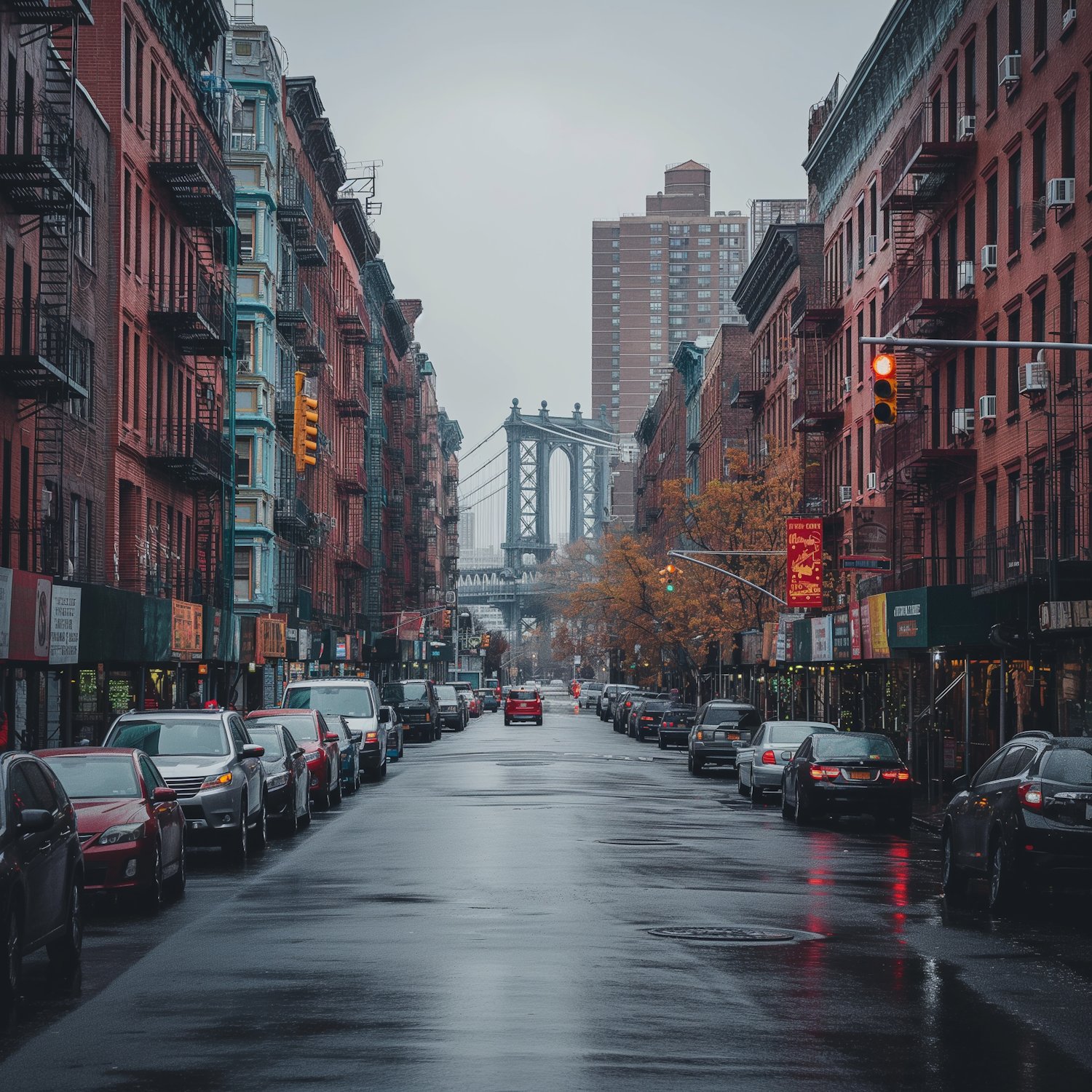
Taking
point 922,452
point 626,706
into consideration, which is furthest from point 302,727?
point 626,706

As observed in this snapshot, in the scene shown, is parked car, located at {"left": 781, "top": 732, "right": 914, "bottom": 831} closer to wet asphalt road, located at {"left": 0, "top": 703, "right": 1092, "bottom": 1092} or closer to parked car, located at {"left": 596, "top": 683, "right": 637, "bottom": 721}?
wet asphalt road, located at {"left": 0, "top": 703, "right": 1092, "bottom": 1092}

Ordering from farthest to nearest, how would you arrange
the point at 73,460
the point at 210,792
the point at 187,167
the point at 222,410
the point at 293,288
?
the point at 293,288 → the point at 222,410 → the point at 187,167 → the point at 73,460 → the point at 210,792

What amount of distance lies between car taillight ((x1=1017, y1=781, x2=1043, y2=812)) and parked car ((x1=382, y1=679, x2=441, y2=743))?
50.0m

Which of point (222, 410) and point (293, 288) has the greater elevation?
point (293, 288)

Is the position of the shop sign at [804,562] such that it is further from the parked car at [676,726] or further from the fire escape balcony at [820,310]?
the parked car at [676,726]

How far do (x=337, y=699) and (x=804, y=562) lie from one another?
1757 cm

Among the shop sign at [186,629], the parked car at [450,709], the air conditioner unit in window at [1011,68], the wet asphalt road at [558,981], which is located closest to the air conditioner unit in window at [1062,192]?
the air conditioner unit in window at [1011,68]

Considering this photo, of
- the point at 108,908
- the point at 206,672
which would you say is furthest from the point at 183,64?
the point at 108,908

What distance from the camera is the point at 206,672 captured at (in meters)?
51.4

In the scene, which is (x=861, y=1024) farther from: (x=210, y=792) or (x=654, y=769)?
(x=654, y=769)

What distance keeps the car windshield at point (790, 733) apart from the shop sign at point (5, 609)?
1410cm

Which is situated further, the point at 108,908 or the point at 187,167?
the point at 187,167

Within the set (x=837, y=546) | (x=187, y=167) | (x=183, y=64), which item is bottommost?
(x=837, y=546)

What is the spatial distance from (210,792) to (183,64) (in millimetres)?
33103
